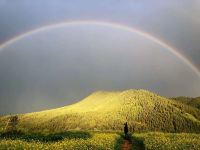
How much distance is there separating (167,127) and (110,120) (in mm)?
27354

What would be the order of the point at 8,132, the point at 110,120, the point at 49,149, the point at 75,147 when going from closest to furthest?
the point at 49,149 → the point at 75,147 → the point at 8,132 → the point at 110,120

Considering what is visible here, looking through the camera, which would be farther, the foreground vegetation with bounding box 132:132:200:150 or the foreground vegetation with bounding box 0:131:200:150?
the foreground vegetation with bounding box 132:132:200:150

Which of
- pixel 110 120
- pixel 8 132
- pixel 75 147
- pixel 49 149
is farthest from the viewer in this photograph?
pixel 110 120

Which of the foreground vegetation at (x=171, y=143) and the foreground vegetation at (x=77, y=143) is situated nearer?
the foreground vegetation at (x=77, y=143)

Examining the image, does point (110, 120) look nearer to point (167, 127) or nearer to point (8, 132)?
point (167, 127)

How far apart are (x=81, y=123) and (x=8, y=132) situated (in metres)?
138

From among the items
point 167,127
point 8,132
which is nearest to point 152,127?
point 167,127

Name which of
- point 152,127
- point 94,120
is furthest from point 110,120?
point 152,127

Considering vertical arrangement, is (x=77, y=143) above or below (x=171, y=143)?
above

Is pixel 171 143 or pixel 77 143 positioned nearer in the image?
pixel 77 143

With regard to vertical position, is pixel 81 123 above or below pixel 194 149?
above

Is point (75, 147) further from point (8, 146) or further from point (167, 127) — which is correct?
point (167, 127)

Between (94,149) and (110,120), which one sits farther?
(110,120)

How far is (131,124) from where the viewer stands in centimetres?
18650
